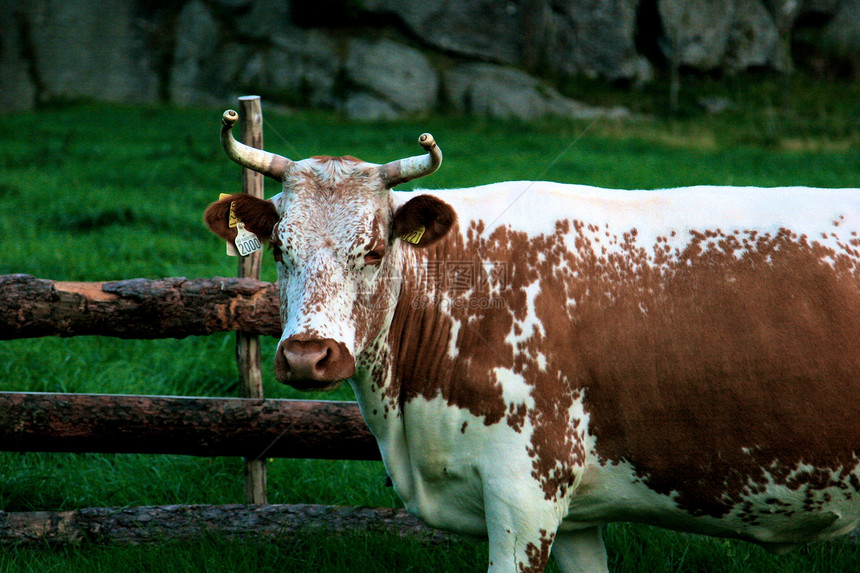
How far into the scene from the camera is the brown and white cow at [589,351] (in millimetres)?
3117

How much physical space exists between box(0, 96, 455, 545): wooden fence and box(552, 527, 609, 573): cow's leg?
31.9 inches

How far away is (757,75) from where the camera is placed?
86.9 ft

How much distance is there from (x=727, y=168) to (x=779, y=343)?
11718 mm

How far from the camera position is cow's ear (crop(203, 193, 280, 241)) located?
3.33 m

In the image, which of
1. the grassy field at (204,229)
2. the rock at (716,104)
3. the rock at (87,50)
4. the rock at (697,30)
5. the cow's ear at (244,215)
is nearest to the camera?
the cow's ear at (244,215)

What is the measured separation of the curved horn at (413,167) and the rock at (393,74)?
18.7 m

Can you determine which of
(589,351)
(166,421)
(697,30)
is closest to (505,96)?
(697,30)

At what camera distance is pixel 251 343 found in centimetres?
462

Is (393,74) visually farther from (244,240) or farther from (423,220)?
(423,220)

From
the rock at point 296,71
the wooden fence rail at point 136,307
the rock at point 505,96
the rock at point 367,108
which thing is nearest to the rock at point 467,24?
the rock at point 505,96

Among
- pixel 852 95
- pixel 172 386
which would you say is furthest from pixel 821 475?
pixel 852 95

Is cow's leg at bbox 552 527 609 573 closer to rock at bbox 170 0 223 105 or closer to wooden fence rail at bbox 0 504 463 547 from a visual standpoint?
wooden fence rail at bbox 0 504 463 547

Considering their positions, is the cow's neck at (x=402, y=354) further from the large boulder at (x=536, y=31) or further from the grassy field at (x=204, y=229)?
the large boulder at (x=536, y=31)

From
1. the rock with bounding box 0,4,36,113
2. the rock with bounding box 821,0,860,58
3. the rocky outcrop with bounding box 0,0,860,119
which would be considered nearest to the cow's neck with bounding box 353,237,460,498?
the rocky outcrop with bounding box 0,0,860,119
